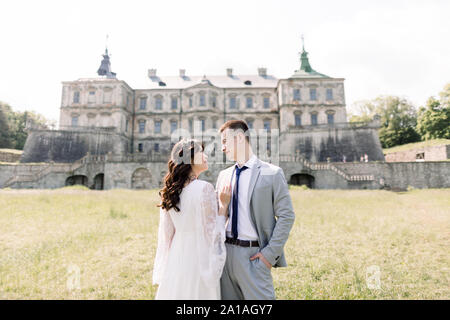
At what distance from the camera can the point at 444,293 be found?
15.7 feet

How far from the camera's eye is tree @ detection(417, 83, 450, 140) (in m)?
36.2

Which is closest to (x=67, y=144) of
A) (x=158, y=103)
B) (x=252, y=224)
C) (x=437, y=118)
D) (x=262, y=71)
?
(x=158, y=103)

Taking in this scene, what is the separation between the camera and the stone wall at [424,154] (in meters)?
28.3

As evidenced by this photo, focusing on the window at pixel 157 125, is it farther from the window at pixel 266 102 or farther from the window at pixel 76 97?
the window at pixel 266 102

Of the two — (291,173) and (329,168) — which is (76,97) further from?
(329,168)

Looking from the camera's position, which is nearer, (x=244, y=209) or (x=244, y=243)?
(x=244, y=243)

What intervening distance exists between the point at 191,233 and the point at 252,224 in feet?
2.16

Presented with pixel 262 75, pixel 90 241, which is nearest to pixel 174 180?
pixel 90 241

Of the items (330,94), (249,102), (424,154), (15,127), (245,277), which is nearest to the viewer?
(245,277)

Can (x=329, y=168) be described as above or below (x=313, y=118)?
below

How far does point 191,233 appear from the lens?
2785mm

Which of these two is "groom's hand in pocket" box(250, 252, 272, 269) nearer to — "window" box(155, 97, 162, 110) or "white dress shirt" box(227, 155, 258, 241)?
"white dress shirt" box(227, 155, 258, 241)

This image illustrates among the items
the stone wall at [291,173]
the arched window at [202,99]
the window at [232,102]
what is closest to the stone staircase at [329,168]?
the stone wall at [291,173]

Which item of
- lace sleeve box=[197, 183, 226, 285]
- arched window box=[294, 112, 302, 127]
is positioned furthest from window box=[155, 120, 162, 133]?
lace sleeve box=[197, 183, 226, 285]
